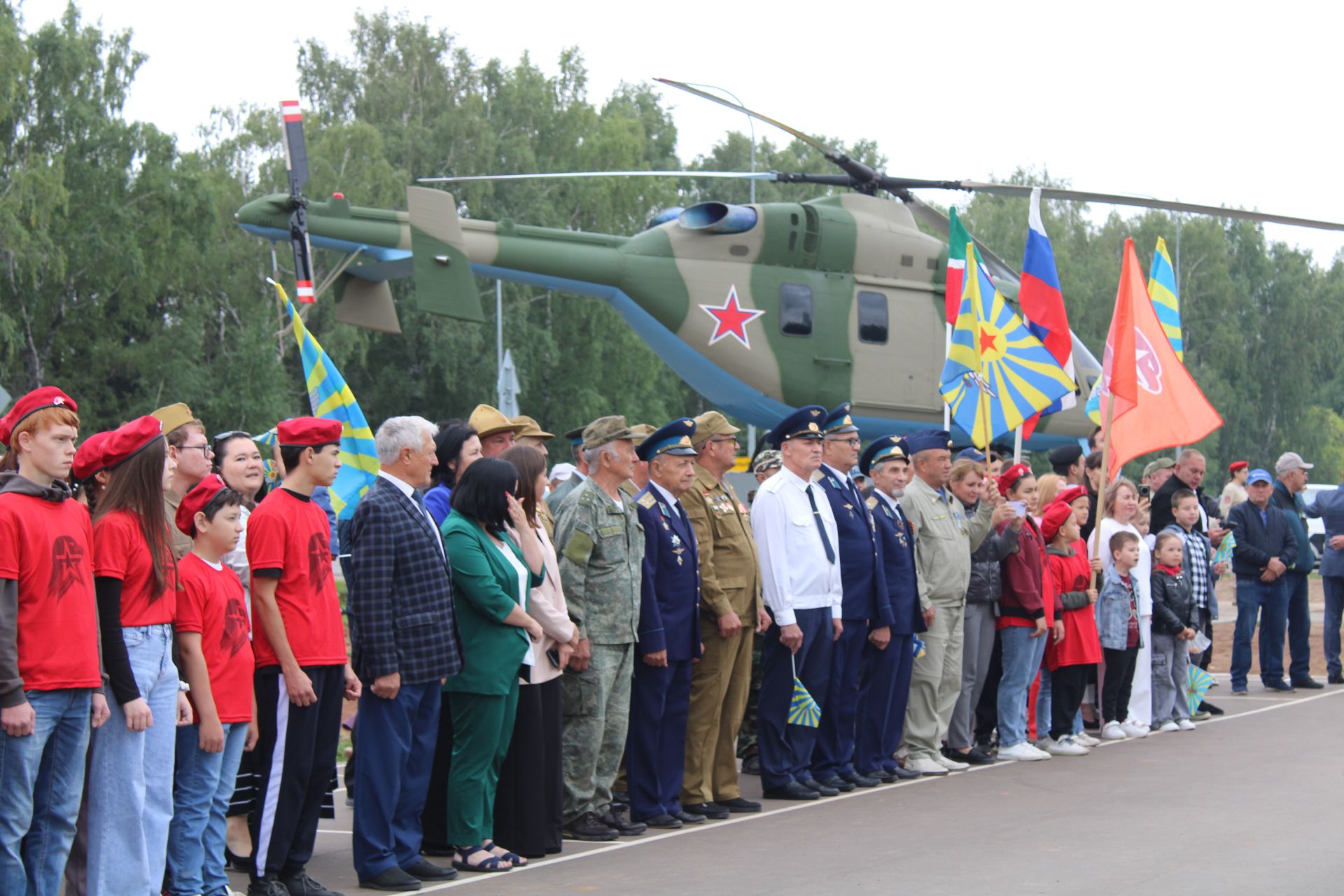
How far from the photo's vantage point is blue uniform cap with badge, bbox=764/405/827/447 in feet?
27.7

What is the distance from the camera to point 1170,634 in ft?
35.7

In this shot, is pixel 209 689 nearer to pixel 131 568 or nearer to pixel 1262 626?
pixel 131 568

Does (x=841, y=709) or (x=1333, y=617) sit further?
(x=1333, y=617)

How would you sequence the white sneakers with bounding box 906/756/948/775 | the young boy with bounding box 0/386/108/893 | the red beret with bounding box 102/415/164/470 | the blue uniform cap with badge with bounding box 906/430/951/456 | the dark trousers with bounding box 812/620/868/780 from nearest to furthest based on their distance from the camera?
1. the young boy with bounding box 0/386/108/893
2. the red beret with bounding box 102/415/164/470
3. the dark trousers with bounding box 812/620/868/780
4. the white sneakers with bounding box 906/756/948/775
5. the blue uniform cap with badge with bounding box 906/430/951/456

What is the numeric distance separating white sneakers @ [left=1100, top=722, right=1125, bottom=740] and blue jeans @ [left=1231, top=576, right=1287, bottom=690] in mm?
2907

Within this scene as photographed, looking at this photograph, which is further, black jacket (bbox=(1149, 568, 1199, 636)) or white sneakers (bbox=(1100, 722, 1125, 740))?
black jacket (bbox=(1149, 568, 1199, 636))

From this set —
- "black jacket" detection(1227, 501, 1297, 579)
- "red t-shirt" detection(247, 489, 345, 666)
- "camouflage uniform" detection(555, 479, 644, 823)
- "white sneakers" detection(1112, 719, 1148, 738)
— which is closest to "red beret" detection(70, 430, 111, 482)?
"red t-shirt" detection(247, 489, 345, 666)

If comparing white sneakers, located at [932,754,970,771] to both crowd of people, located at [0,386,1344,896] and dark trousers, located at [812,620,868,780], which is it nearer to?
crowd of people, located at [0,386,1344,896]

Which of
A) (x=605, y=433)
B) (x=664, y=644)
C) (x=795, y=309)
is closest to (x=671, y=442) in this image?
(x=605, y=433)

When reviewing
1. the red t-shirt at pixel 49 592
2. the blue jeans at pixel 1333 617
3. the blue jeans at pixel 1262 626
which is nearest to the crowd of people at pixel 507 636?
the red t-shirt at pixel 49 592

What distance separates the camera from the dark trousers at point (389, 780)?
6.21 meters

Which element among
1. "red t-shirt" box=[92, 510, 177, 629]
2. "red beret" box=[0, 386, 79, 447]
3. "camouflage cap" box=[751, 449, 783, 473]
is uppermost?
"red beret" box=[0, 386, 79, 447]

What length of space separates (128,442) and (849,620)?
176 inches

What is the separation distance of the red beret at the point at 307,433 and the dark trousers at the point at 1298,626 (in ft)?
31.8
